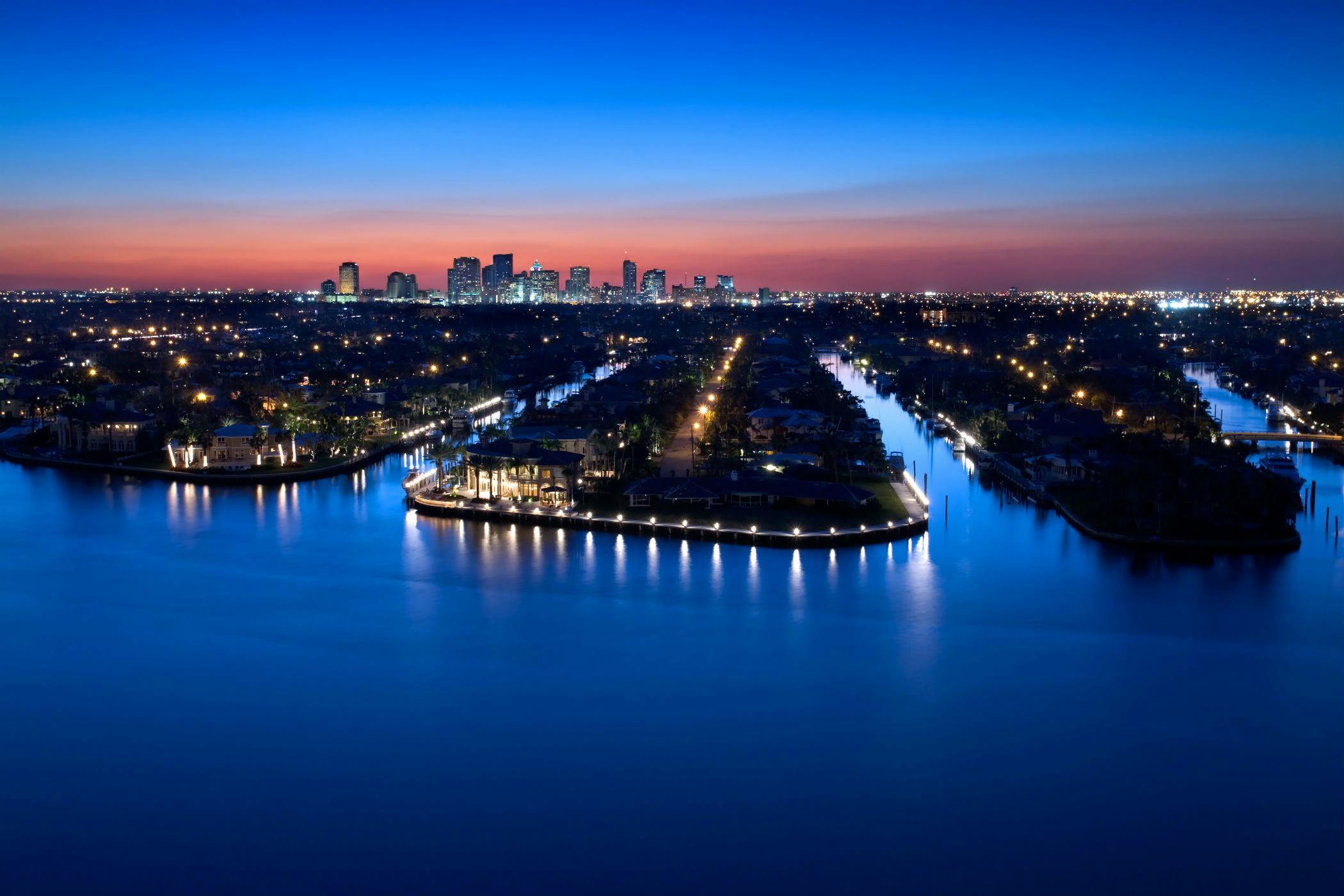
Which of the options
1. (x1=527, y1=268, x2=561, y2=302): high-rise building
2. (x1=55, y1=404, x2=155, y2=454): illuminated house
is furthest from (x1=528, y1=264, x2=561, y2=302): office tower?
(x1=55, y1=404, x2=155, y2=454): illuminated house

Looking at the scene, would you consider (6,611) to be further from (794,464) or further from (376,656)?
(794,464)

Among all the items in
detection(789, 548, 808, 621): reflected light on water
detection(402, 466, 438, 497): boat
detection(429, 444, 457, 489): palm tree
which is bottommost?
detection(789, 548, 808, 621): reflected light on water

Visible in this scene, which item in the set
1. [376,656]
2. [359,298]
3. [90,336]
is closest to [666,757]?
[376,656]

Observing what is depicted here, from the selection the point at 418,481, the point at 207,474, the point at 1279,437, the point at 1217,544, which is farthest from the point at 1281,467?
the point at 207,474

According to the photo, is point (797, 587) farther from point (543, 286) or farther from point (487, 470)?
point (543, 286)

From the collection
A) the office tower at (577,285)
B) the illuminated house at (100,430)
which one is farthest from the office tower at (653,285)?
the illuminated house at (100,430)

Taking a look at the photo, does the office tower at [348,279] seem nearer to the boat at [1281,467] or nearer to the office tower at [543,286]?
the office tower at [543,286]

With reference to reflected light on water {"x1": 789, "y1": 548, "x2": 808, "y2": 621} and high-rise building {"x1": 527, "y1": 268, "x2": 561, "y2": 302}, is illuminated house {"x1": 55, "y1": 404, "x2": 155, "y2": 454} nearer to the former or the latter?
reflected light on water {"x1": 789, "y1": 548, "x2": 808, "y2": 621}
